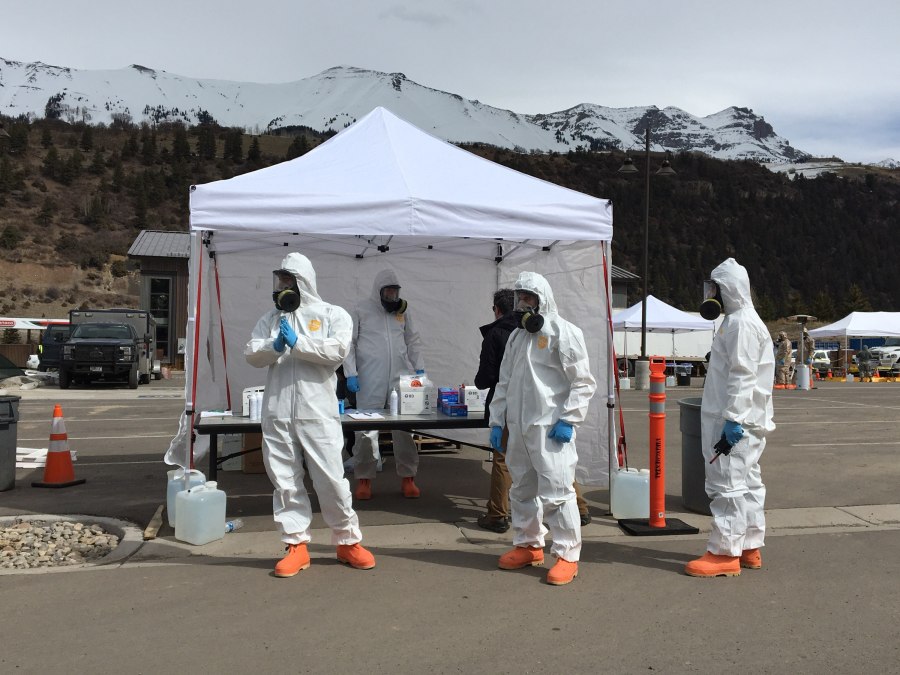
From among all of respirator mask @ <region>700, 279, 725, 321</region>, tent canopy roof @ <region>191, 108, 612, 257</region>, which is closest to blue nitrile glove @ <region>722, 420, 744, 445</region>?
respirator mask @ <region>700, 279, 725, 321</region>

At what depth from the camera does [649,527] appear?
633 centimetres

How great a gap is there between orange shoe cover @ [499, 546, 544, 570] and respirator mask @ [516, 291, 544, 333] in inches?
59.7

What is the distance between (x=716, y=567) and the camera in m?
5.14

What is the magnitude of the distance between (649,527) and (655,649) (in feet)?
7.94

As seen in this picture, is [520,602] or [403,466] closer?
[520,602]

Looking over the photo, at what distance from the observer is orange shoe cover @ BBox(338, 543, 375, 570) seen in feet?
17.4

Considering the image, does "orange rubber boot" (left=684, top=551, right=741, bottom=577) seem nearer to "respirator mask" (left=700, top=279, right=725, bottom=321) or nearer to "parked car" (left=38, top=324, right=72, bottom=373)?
"respirator mask" (left=700, top=279, right=725, bottom=321)

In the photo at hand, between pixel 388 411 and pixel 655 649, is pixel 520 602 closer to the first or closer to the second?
pixel 655 649

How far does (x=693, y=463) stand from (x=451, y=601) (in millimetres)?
3251

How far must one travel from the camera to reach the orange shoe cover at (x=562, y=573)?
4.96 meters

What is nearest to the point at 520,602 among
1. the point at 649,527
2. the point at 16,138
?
the point at 649,527

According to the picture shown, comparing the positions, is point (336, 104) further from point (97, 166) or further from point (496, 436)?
point (496, 436)

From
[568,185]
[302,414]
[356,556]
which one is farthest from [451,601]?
[568,185]

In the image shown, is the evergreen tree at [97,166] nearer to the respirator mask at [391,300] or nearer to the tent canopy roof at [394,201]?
the tent canopy roof at [394,201]
